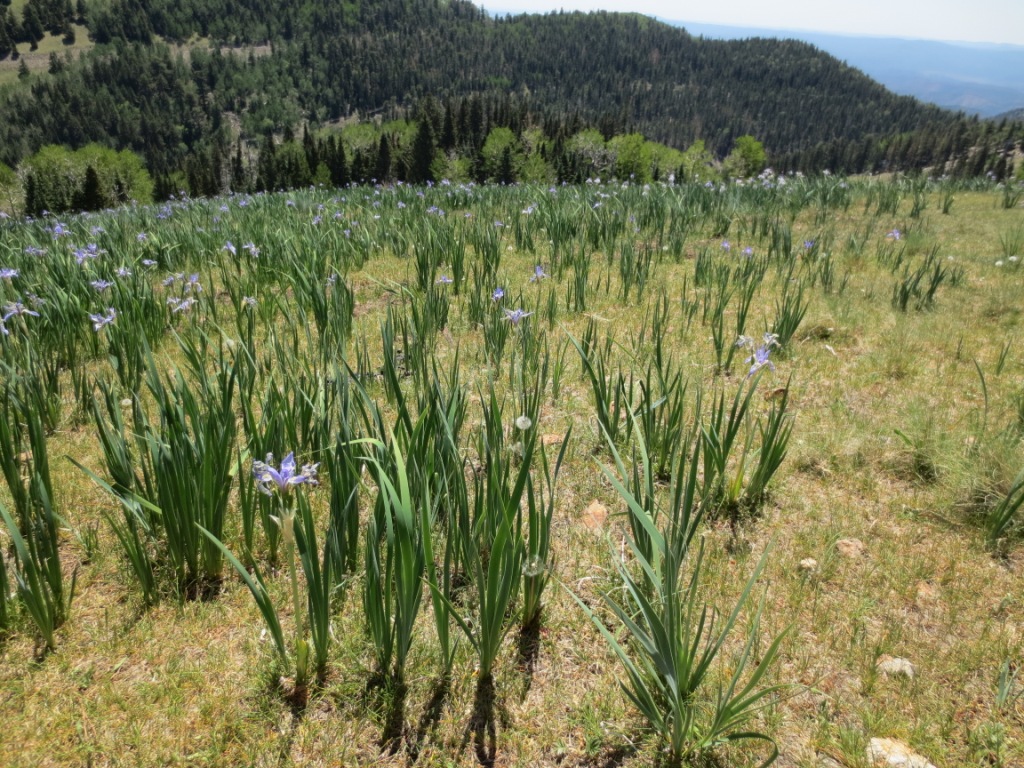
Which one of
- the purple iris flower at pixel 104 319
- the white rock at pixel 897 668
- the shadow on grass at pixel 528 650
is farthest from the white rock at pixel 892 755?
the purple iris flower at pixel 104 319

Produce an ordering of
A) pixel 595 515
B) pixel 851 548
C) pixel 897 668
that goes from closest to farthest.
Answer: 1. pixel 897 668
2. pixel 851 548
3. pixel 595 515

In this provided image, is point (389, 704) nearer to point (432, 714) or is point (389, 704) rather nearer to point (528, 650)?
point (432, 714)

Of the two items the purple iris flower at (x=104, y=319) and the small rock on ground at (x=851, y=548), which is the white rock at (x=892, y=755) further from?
the purple iris flower at (x=104, y=319)

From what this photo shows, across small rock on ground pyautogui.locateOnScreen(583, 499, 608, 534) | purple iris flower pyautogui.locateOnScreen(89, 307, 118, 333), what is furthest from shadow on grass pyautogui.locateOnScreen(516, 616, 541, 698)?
purple iris flower pyautogui.locateOnScreen(89, 307, 118, 333)

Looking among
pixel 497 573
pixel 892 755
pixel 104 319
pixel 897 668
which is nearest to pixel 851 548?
pixel 897 668

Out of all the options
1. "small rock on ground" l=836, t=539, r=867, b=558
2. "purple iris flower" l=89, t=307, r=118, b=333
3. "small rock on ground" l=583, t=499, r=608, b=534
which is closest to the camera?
"small rock on ground" l=836, t=539, r=867, b=558

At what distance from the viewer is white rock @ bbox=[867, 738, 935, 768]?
1.56 metres

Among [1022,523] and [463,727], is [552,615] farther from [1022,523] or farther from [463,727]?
[1022,523]

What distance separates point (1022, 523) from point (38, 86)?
22038cm

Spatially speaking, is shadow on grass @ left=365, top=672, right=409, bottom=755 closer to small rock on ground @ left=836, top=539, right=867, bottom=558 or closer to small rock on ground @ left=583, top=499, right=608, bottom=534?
small rock on ground @ left=583, top=499, right=608, bottom=534

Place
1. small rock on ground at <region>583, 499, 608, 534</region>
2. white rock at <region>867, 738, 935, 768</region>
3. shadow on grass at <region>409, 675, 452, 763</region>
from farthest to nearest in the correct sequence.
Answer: small rock on ground at <region>583, 499, 608, 534</region> < shadow on grass at <region>409, 675, 452, 763</region> < white rock at <region>867, 738, 935, 768</region>

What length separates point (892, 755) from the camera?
5.17ft

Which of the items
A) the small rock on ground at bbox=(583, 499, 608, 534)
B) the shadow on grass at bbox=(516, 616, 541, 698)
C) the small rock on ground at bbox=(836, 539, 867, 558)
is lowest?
the shadow on grass at bbox=(516, 616, 541, 698)

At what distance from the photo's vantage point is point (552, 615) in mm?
2141
